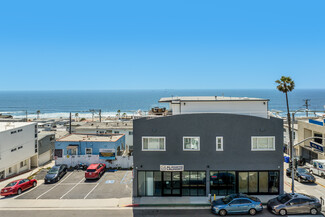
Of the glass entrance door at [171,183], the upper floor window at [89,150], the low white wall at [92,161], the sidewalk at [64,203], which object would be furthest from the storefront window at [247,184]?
the upper floor window at [89,150]

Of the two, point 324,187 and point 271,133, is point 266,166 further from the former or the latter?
point 324,187

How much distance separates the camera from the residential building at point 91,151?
33.5m

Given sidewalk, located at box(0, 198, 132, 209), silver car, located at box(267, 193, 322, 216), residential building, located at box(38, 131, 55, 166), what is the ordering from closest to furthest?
silver car, located at box(267, 193, 322, 216), sidewalk, located at box(0, 198, 132, 209), residential building, located at box(38, 131, 55, 166)

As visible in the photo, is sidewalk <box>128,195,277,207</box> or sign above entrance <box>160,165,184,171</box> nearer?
sidewalk <box>128,195,277,207</box>

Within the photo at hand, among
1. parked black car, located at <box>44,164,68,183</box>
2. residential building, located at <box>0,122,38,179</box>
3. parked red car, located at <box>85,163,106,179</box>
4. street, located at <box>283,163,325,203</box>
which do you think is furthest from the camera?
residential building, located at <box>0,122,38,179</box>

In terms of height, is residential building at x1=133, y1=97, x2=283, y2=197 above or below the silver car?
above

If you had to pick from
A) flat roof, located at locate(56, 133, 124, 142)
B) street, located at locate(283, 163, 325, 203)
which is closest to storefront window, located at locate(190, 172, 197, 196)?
street, located at locate(283, 163, 325, 203)

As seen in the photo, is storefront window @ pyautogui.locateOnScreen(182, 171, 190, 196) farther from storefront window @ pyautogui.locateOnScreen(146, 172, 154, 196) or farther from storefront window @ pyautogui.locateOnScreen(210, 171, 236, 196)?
storefront window @ pyautogui.locateOnScreen(146, 172, 154, 196)

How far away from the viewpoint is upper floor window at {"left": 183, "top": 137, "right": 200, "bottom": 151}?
77.1 feet

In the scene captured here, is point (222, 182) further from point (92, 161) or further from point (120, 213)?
point (92, 161)

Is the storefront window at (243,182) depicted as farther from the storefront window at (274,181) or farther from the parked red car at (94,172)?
the parked red car at (94,172)

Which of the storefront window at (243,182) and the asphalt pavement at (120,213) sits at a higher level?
the storefront window at (243,182)

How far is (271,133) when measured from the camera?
23.3m

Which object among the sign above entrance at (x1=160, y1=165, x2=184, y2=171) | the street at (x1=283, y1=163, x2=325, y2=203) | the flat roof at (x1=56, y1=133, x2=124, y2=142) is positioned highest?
the flat roof at (x1=56, y1=133, x2=124, y2=142)
